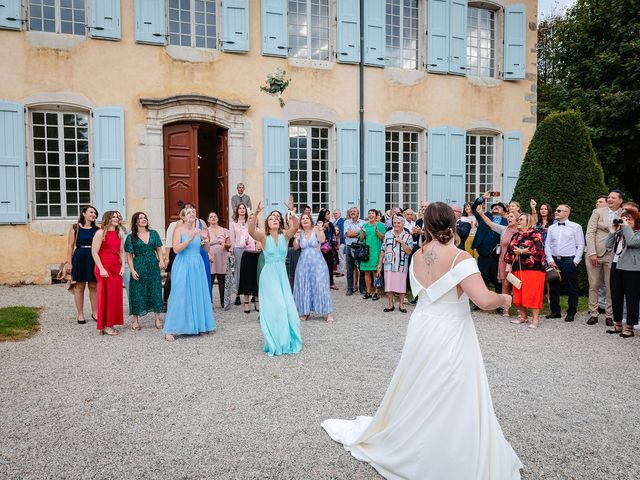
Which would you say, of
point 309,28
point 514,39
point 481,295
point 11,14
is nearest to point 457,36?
point 514,39

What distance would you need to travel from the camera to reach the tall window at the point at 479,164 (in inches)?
587

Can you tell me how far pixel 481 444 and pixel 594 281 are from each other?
5.68 metres

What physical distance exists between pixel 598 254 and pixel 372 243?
143 inches

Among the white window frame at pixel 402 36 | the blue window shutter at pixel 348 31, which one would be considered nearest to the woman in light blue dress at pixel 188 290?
the blue window shutter at pixel 348 31

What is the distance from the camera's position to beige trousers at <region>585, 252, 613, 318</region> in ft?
25.0

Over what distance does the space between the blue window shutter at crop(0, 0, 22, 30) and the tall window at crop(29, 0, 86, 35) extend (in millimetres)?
258

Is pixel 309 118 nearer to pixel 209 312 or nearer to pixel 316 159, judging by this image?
pixel 316 159

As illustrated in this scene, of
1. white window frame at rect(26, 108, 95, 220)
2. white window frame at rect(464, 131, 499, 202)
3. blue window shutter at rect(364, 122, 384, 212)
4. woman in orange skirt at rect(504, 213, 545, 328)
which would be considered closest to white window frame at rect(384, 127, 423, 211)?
blue window shutter at rect(364, 122, 384, 212)

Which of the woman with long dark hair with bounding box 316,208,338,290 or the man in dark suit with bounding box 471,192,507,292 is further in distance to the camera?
the woman with long dark hair with bounding box 316,208,338,290

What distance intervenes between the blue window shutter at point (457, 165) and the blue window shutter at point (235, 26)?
5713mm

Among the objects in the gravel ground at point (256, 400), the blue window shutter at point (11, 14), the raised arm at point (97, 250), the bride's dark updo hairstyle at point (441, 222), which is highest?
the blue window shutter at point (11, 14)

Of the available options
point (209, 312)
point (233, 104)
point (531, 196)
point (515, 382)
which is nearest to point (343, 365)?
point (515, 382)

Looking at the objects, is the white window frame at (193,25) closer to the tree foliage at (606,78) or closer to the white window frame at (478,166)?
the white window frame at (478,166)

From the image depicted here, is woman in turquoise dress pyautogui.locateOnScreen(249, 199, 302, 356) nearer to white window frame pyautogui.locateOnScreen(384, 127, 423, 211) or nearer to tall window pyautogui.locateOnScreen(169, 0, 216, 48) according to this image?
tall window pyautogui.locateOnScreen(169, 0, 216, 48)
